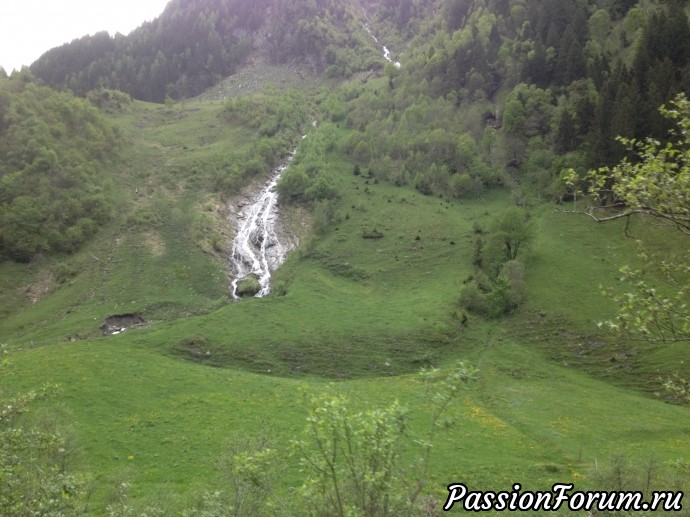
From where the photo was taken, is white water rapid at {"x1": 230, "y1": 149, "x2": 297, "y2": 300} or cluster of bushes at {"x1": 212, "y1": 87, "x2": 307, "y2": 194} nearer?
white water rapid at {"x1": 230, "y1": 149, "x2": 297, "y2": 300}

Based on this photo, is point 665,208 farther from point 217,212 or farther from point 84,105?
point 84,105

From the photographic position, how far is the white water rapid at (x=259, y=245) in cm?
8794

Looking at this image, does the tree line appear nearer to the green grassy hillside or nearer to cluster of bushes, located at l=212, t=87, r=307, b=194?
the green grassy hillside

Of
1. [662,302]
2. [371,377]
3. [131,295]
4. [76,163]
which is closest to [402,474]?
[662,302]

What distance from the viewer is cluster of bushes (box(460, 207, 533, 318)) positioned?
213 ft

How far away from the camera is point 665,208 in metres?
10.3

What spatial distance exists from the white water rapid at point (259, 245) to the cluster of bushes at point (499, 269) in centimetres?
3686

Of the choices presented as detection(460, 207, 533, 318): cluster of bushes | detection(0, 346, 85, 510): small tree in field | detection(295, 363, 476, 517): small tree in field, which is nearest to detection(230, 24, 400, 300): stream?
detection(460, 207, 533, 318): cluster of bushes

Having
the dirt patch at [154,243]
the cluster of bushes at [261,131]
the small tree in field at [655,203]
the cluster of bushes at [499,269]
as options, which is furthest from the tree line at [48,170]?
the small tree in field at [655,203]

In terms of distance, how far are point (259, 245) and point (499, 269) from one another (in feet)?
168

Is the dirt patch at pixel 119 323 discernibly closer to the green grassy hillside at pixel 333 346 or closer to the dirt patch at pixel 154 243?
the green grassy hillside at pixel 333 346

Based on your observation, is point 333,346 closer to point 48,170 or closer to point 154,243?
point 154,243

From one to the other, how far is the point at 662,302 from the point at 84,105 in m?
141

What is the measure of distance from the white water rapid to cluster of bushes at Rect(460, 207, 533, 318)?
1451 inches
